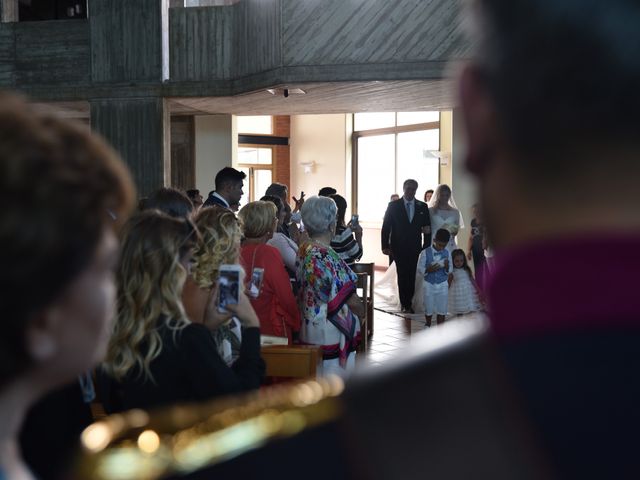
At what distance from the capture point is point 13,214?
0.67 m

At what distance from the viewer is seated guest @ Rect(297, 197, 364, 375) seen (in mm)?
4809

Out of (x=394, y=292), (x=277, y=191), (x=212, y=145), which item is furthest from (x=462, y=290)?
(x=212, y=145)

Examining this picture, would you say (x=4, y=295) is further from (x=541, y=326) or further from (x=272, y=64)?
(x=272, y=64)

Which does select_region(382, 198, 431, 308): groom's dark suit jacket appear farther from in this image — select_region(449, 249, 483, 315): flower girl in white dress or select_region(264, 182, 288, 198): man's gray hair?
select_region(264, 182, 288, 198): man's gray hair

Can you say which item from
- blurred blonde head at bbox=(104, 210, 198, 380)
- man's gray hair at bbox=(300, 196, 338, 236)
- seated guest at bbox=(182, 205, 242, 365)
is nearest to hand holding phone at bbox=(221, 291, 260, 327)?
seated guest at bbox=(182, 205, 242, 365)

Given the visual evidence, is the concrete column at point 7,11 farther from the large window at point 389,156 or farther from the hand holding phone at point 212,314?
the hand holding phone at point 212,314

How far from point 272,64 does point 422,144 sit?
28.8ft

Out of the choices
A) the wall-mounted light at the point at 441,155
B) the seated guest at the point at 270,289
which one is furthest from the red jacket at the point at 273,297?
the wall-mounted light at the point at 441,155

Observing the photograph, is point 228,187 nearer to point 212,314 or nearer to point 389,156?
point 212,314

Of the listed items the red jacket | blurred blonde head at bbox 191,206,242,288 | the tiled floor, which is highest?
blurred blonde head at bbox 191,206,242,288

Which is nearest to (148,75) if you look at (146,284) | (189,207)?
(189,207)

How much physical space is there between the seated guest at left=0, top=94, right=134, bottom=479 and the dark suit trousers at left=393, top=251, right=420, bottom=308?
34.2 ft

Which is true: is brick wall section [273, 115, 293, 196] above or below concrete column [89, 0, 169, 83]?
below

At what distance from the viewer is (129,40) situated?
12.3 metres
